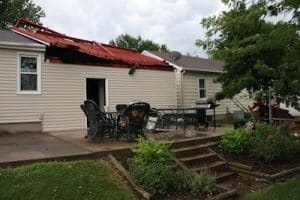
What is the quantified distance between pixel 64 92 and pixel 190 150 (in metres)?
6.51

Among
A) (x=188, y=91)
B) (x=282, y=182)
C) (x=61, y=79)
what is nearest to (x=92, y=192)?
(x=282, y=182)

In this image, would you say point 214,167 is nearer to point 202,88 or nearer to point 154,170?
point 154,170

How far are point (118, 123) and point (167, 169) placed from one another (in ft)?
9.73

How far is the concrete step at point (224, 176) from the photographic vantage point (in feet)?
25.4

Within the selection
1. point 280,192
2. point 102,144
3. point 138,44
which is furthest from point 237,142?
point 138,44

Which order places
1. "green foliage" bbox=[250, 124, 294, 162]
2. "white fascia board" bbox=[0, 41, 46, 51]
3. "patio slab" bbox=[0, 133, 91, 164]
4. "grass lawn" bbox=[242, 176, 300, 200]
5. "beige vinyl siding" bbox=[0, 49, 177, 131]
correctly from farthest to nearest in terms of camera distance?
"beige vinyl siding" bbox=[0, 49, 177, 131]
"white fascia board" bbox=[0, 41, 46, 51]
"green foliage" bbox=[250, 124, 294, 162]
"patio slab" bbox=[0, 133, 91, 164]
"grass lawn" bbox=[242, 176, 300, 200]

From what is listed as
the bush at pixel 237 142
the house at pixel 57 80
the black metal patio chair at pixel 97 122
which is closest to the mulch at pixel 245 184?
the bush at pixel 237 142

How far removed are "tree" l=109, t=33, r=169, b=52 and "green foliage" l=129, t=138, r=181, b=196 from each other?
41.3 m

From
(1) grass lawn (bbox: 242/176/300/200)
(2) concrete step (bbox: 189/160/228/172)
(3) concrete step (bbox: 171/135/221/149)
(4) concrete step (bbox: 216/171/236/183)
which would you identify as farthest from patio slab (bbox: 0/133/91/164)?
(1) grass lawn (bbox: 242/176/300/200)

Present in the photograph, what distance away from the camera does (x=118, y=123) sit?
30.2ft

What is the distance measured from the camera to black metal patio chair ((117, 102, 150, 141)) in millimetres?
8781

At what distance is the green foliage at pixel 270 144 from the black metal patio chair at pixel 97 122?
12.2ft

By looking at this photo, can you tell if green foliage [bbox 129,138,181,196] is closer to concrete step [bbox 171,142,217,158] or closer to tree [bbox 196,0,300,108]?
concrete step [bbox 171,142,217,158]

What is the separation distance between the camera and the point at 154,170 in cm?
643
